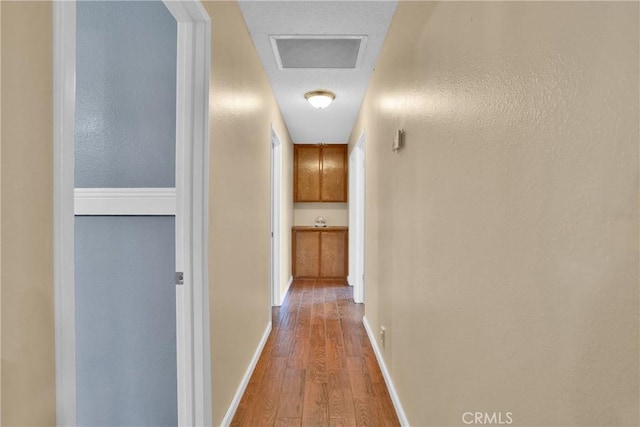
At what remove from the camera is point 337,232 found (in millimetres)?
5246

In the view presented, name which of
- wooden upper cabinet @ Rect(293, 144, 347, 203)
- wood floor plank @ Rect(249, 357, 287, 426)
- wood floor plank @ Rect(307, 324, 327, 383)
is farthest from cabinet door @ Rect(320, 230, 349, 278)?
wood floor plank @ Rect(249, 357, 287, 426)

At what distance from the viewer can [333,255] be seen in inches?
208

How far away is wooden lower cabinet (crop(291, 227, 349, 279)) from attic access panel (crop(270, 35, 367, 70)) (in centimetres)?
300

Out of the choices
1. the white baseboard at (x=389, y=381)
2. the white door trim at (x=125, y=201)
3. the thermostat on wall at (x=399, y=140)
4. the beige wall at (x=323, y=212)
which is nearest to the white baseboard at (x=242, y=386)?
the white baseboard at (x=389, y=381)

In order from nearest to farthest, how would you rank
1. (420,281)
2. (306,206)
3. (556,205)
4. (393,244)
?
(556,205) < (420,281) < (393,244) < (306,206)

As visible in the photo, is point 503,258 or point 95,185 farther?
point 95,185

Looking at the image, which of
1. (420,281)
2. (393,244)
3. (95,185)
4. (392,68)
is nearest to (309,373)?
(393,244)

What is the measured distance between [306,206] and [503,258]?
4.86 meters

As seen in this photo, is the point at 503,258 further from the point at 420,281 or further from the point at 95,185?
the point at 95,185

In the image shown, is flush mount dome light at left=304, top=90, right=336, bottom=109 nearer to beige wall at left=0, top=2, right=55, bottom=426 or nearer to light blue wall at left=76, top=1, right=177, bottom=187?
light blue wall at left=76, top=1, right=177, bottom=187

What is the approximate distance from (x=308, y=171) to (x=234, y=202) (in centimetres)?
360

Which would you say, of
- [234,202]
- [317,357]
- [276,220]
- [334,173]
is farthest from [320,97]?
[334,173]

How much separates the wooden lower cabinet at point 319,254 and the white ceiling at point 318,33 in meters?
1.90

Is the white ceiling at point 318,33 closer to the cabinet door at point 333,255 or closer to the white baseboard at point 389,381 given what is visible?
the cabinet door at point 333,255
